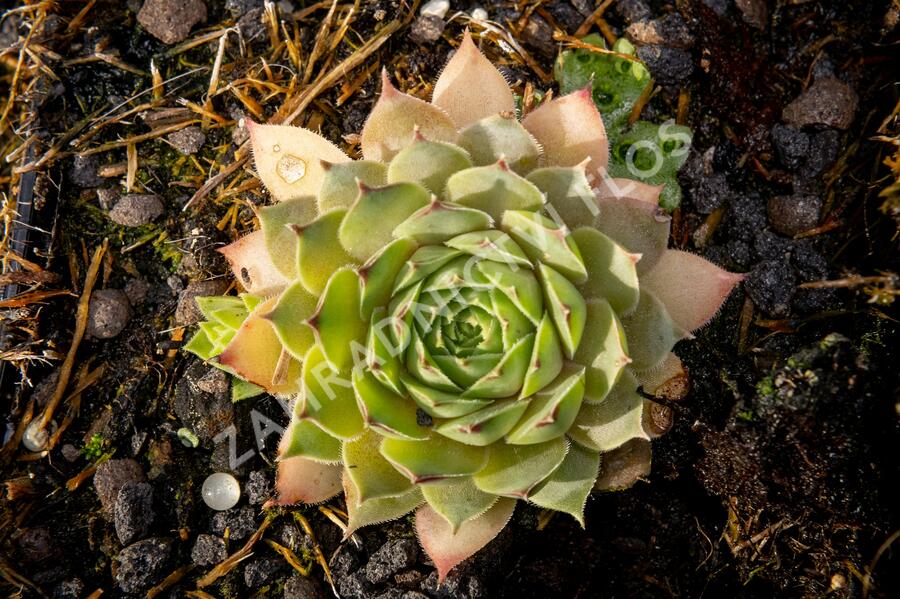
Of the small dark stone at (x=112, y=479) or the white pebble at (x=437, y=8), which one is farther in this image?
the white pebble at (x=437, y=8)

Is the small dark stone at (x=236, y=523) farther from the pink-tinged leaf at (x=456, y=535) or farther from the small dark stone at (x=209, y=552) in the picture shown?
the pink-tinged leaf at (x=456, y=535)

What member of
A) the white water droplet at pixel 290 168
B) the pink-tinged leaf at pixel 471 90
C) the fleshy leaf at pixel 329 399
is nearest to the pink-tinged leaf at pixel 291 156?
the white water droplet at pixel 290 168

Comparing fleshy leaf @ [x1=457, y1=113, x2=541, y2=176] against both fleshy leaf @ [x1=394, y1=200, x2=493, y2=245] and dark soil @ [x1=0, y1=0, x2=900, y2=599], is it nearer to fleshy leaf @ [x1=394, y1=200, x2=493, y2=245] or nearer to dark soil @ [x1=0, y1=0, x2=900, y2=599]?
fleshy leaf @ [x1=394, y1=200, x2=493, y2=245]

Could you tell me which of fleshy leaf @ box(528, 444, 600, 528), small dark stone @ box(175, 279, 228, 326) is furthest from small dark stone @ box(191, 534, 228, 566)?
fleshy leaf @ box(528, 444, 600, 528)

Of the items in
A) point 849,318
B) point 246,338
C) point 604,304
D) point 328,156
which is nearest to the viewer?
point 604,304

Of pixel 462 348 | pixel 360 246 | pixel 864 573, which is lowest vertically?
pixel 864 573

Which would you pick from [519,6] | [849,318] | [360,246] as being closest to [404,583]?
[360,246]

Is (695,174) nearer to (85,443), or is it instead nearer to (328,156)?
(328,156)
